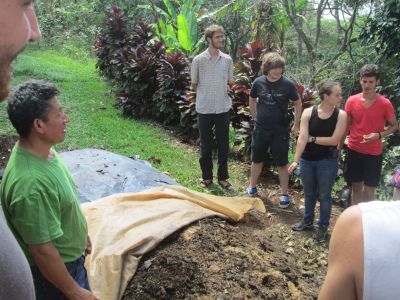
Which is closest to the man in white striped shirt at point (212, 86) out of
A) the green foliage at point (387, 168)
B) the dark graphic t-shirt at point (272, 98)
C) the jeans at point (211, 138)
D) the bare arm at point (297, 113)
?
the jeans at point (211, 138)

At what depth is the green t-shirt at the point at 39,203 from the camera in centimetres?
204

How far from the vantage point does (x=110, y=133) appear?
777cm

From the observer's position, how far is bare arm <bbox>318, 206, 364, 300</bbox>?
39.3 inches

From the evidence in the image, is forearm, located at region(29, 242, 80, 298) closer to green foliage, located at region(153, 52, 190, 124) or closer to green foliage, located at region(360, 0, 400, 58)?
green foliage, located at region(360, 0, 400, 58)

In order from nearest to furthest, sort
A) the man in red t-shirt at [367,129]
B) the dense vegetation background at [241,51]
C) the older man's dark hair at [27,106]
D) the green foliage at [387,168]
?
1. the older man's dark hair at [27,106]
2. the man in red t-shirt at [367,129]
3. the green foliage at [387,168]
4. the dense vegetation background at [241,51]

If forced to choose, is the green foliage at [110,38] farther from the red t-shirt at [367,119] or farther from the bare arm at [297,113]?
the red t-shirt at [367,119]

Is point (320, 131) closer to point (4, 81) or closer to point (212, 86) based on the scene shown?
point (212, 86)

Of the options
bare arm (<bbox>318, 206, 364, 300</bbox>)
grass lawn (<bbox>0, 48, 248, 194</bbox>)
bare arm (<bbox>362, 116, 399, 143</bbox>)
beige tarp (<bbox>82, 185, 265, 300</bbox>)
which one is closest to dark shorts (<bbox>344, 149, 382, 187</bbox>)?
bare arm (<bbox>362, 116, 399, 143</bbox>)

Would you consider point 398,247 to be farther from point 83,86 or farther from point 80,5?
point 80,5

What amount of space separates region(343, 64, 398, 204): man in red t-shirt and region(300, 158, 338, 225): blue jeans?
0.52 meters

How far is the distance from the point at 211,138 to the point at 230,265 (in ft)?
8.02

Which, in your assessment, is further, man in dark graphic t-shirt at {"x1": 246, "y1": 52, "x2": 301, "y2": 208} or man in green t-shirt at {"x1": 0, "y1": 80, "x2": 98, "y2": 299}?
man in dark graphic t-shirt at {"x1": 246, "y1": 52, "x2": 301, "y2": 208}

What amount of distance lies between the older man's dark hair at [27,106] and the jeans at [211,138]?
3.51 meters

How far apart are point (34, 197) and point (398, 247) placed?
64.3 inches
